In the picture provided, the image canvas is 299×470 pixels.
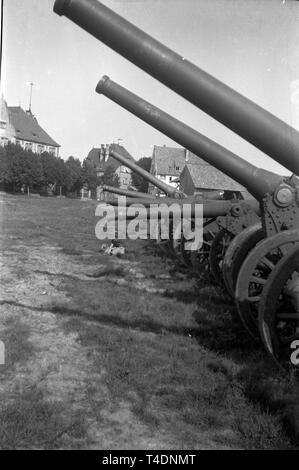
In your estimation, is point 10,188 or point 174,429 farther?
point 10,188

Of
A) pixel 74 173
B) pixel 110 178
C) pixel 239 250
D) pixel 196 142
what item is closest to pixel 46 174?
pixel 74 173

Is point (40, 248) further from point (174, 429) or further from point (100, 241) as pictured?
point (174, 429)

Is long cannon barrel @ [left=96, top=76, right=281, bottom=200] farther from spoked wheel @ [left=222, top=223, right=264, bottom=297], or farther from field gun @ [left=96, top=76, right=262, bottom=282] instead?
spoked wheel @ [left=222, top=223, right=264, bottom=297]

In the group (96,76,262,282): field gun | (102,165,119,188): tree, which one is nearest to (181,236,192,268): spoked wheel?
(96,76,262,282): field gun

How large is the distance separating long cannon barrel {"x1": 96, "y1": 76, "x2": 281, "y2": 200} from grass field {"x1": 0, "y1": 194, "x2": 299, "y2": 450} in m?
1.77

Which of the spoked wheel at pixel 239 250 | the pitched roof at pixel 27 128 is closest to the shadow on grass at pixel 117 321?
the spoked wheel at pixel 239 250

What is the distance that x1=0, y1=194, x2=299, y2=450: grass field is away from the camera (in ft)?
11.2

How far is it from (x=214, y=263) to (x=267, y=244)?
153 inches

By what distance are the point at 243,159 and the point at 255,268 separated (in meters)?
1.09

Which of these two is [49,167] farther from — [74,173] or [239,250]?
[239,250]

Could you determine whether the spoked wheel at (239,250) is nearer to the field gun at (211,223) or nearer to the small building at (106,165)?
the field gun at (211,223)

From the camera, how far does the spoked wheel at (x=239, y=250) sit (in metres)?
5.39
